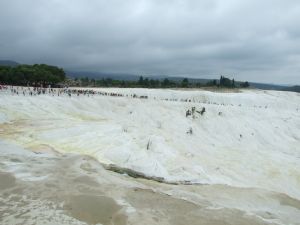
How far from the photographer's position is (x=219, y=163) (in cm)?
2791

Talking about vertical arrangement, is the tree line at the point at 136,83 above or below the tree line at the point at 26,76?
below

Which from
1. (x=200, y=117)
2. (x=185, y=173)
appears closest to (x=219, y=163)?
(x=185, y=173)

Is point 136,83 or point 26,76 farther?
point 136,83

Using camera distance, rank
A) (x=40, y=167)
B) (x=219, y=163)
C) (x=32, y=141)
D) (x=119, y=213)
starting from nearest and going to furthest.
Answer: (x=119, y=213)
(x=40, y=167)
(x=32, y=141)
(x=219, y=163)

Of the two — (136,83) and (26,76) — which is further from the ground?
(26,76)

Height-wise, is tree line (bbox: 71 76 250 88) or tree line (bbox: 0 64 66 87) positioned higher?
tree line (bbox: 0 64 66 87)

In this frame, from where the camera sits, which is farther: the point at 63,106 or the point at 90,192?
the point at 63,106

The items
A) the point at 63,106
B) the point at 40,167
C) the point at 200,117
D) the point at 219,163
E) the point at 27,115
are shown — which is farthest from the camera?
the point at 200,117

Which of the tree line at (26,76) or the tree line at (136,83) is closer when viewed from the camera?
the tree line at (26,76)

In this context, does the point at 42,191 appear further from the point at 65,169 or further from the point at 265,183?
the point at 265,183

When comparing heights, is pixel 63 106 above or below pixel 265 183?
above

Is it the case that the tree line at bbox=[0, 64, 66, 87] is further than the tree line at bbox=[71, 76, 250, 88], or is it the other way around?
the tree line at bbox=[71, 76, 250, 88]

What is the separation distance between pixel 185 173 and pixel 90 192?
823cm

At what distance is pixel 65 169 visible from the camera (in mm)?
19578
